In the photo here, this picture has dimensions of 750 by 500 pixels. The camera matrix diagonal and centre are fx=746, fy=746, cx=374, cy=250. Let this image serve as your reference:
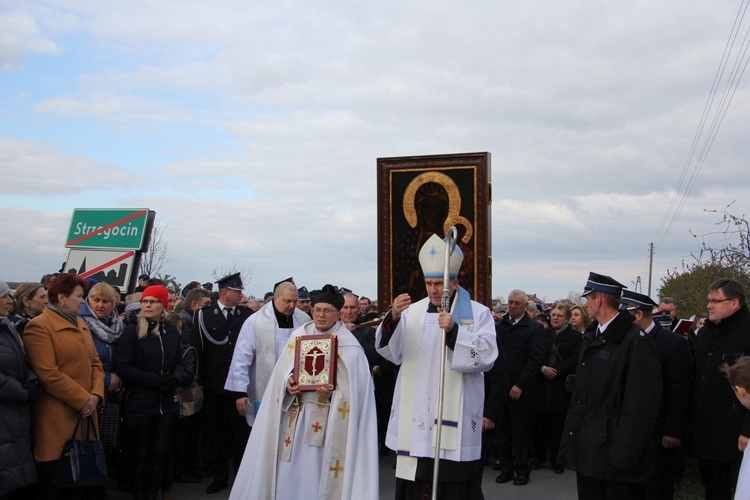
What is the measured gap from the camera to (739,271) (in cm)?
1194

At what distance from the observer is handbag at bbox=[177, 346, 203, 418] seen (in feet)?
25.8

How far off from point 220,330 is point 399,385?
3200 millimetres

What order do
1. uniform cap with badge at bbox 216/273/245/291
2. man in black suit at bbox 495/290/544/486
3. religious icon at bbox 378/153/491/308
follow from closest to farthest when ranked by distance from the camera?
uniform cap with badge at bbox 216/273/245/291 → religious icon at bbox 378/153/491/308 → man in black suit at bbox 495/290/544/486

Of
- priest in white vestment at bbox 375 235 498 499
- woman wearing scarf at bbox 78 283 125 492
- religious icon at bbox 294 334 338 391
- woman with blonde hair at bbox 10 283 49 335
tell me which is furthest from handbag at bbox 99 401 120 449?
priest in white vestment at bbox 375 235 498 499

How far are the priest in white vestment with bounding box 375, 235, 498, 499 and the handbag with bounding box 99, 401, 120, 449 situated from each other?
9.05ft

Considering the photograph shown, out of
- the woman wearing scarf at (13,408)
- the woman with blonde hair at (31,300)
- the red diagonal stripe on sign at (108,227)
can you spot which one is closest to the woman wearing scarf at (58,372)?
the woman wearing scarf at (13,408)

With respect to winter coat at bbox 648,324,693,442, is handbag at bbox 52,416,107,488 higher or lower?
lower

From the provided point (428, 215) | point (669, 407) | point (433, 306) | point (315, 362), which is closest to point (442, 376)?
point (433, 306)

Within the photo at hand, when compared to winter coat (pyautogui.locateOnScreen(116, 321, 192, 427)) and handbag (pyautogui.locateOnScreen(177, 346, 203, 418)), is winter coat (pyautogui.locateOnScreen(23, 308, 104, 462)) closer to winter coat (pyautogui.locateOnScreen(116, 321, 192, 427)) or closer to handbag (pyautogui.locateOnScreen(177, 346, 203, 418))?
winter coat (pyautogui.locateOnScreen(116, 321, 192, 427))

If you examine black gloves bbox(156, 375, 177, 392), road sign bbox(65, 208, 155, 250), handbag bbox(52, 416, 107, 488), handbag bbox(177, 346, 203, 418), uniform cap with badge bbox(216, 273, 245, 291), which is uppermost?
road sign bbox(65, 208, 155, 250)

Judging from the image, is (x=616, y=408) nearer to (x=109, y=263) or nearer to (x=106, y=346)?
(x=106, y=346)

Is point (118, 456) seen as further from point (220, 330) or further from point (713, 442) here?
point (713, 442)

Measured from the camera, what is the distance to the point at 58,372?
601 centimetres

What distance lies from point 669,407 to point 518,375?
10.3 feet
